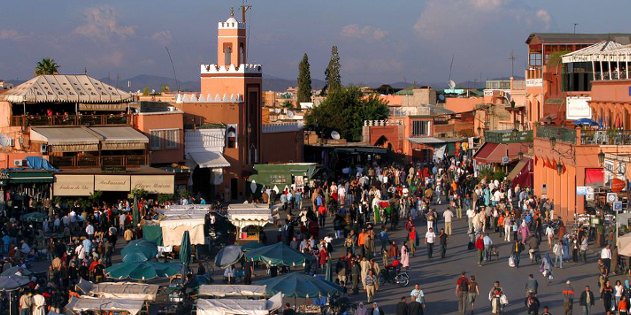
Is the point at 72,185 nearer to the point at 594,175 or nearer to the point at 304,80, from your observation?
the point at 594,175

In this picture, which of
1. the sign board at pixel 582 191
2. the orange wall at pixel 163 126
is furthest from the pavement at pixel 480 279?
the orange wall at pixel 163 126

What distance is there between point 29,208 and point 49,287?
13.0 metres

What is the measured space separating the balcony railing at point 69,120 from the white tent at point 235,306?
75.7ft

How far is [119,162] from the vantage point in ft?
139

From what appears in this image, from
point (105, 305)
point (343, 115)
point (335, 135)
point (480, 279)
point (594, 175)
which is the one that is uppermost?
point (343, 115)

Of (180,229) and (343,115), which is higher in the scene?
(343,115)

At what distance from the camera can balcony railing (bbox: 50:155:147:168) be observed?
41.3 metres

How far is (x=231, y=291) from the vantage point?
2236 cm

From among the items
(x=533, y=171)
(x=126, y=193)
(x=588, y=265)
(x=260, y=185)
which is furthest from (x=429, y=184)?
(x=588, y=265)

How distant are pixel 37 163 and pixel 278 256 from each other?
52.6ft

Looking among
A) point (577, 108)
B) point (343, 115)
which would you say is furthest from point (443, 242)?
point (343, 115)

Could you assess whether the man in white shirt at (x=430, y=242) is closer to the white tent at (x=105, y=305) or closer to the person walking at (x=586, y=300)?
the person walking at (x=586, y=300)

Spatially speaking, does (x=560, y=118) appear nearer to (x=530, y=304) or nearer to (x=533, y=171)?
(x=533, y=171)

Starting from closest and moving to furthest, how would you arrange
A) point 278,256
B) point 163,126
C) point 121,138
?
point 278,256
point 121,138
point 163,126
